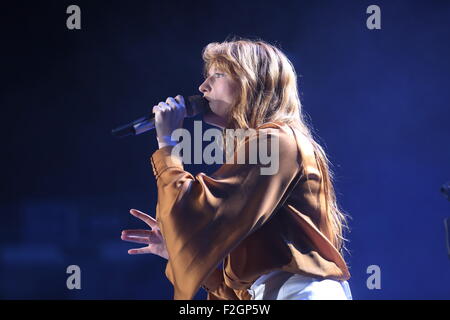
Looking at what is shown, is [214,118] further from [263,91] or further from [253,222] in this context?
[253,222]

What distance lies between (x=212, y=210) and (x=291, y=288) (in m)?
0.21

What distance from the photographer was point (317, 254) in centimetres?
109

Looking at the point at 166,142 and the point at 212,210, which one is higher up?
the point at 166,142

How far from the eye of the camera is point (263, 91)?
125 centimetres

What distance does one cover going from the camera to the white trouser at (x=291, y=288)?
1.06 m

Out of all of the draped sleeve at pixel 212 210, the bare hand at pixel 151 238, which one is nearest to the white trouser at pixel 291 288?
the draped sleeve at pixel 212 210

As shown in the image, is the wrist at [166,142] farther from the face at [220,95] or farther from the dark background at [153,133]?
the dark background at [153,133]

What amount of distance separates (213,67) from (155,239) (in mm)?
Result: 418

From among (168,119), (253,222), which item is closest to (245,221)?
(253,222)

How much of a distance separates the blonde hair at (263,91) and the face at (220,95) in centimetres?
1

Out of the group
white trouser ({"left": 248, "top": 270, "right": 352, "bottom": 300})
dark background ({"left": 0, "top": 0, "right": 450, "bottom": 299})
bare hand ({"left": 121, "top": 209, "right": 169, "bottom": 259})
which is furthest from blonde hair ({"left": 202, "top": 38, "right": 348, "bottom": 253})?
dark background ({"left": 0, "top": 0, "right": 450, "bottom": 299})

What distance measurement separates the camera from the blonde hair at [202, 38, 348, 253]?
121 cm

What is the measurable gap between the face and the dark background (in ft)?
3.50

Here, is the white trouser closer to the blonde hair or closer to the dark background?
the blonde hair
